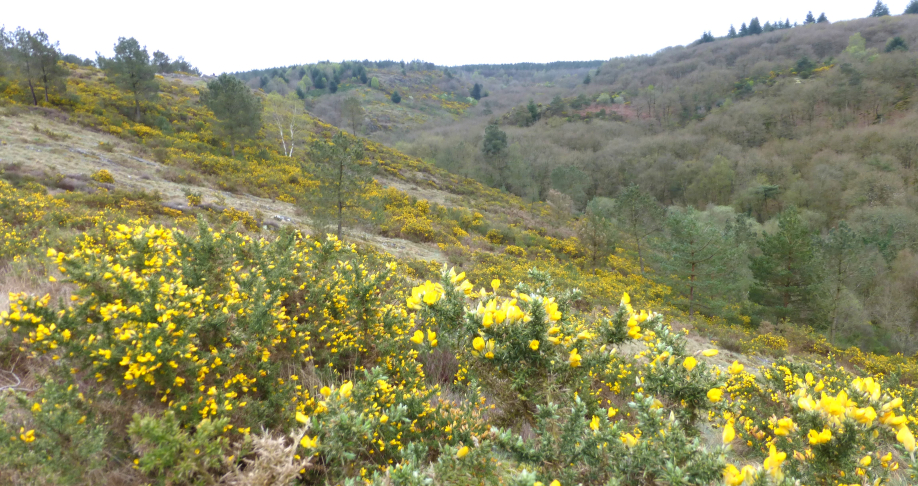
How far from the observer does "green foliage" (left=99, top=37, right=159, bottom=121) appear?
20500 mm

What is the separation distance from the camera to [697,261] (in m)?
16.4

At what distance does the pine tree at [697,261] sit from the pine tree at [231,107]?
22116mm

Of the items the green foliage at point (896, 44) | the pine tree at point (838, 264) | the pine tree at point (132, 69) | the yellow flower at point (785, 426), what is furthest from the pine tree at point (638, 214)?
the green foliage at point (896, 44)

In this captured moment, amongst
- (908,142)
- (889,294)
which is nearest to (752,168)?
(908,142)

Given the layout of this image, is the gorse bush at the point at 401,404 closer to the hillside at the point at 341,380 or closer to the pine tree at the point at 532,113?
the hillside at the point at 341,380

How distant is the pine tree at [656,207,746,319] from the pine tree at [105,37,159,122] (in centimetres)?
2799

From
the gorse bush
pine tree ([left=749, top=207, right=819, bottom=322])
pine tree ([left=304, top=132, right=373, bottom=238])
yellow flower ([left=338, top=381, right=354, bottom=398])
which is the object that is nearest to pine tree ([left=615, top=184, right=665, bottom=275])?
pine tree ([left=749, top=207, right=819, bottom=322])

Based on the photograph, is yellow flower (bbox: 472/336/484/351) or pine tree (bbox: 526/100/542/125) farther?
pine tree (bbox: 526/100/542/125)

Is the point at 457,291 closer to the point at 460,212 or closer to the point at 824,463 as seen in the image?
the point at 824,463

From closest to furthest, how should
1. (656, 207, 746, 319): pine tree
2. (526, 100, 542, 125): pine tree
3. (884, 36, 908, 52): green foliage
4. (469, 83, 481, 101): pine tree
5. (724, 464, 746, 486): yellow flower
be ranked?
(724, 464, 746, 486): yellow flower < (656, 207, 746, 319): pine tree < (884, 36, 908, 52): green foliage < (526, 100, 542, 125): pine tree < (469, 83, 481, 101): pine tree

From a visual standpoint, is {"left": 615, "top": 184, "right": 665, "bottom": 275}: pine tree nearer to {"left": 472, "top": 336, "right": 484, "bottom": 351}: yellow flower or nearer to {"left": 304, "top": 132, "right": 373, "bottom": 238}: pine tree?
{"left": 304, "top": 132, "right": 373, "bottom": 238}: pine tree

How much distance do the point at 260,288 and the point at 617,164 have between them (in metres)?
52.5

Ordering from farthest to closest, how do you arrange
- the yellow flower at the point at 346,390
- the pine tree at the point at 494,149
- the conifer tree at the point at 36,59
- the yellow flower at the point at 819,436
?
the pine tree at the point at 494,149 < the conifer tree at the point at 36,59 < the yellow flower at the point at 346,390 < the yellow flower at the point at 819,436

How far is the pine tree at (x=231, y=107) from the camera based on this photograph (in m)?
20.5
